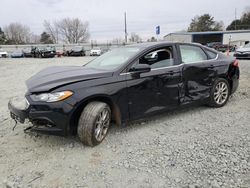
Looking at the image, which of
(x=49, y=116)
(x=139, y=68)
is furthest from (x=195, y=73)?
(x=49, y=116)

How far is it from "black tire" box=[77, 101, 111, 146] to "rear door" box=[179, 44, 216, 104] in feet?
5.48

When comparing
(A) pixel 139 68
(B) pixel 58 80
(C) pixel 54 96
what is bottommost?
(C) pixel 54 96

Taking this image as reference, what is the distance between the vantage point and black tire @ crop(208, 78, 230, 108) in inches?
179

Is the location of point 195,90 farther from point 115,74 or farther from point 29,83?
point 29,83

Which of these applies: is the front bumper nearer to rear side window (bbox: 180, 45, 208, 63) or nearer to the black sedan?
the black sedan

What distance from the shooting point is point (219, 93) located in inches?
184

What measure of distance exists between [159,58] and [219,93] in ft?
5.45

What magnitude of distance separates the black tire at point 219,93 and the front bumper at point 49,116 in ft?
9.76

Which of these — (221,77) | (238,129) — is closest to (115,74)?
(238,129)

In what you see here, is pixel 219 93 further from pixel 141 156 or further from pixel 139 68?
pixel 141 156

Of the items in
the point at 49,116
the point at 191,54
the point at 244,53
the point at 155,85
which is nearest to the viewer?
the point at 49,116

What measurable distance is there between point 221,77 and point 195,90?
32.6 inches

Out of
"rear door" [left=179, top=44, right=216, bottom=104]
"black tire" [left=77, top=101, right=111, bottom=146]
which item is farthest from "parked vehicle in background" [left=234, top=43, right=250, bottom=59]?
"black tire" [left=77, top=101, right=111, bottom=146]

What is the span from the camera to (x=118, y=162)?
9.33ft
